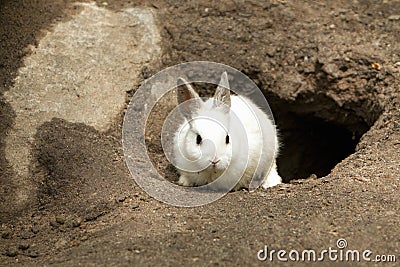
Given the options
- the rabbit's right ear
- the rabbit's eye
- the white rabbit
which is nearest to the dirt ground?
the white rabbit

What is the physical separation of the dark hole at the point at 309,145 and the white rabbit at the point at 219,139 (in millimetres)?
1639

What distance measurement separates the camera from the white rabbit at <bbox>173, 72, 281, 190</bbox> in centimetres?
529

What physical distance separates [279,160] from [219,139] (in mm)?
2456

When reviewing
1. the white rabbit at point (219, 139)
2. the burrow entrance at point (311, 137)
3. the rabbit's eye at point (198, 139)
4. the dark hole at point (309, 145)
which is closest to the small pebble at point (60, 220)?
the white rabbit at point (219, 139)

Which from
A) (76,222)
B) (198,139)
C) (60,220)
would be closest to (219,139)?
(198,139)

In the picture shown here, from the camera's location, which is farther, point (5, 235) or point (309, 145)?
point (309, 145)

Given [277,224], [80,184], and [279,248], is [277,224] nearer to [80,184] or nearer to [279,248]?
[279,248]

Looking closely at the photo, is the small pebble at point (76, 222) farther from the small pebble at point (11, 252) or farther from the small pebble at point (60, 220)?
the small pebble at point (11, 252)

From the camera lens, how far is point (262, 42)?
6953 millimetres

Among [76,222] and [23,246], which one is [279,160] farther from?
[23,246]

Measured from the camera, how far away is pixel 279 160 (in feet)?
24.7

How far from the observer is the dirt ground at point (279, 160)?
424 cm

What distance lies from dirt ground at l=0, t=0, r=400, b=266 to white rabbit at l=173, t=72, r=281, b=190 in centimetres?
36

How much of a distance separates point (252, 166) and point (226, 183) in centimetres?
30
